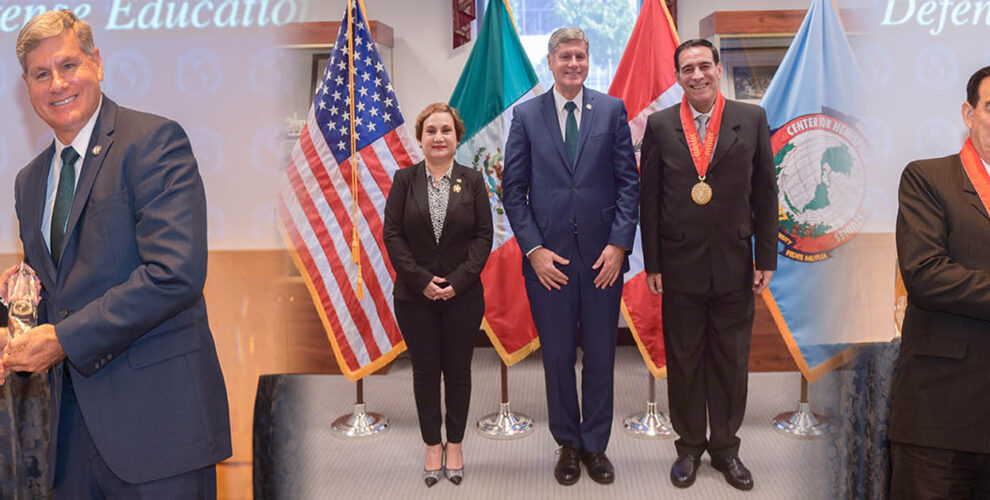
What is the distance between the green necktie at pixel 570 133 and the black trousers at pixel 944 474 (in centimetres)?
138

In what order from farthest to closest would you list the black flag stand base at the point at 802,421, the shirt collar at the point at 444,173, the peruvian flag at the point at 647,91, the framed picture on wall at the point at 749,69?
the framed picture on wall at the point at 749,69, the peruvian flag at the point at 647,91, the black flag stand base at the point at 802,421, the shirt collar at the point at 444,173

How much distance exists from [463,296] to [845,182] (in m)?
1.69

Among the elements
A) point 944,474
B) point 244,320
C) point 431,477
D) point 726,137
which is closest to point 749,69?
point 726,137

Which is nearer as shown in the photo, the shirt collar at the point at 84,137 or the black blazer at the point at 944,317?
the shirt collar at the point at 84,137

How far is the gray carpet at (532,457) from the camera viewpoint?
2.41m

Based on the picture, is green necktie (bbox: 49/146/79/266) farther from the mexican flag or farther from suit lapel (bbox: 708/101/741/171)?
the mexican flag

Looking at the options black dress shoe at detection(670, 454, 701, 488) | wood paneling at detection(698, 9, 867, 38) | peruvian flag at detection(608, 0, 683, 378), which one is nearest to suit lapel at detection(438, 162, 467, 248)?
peruvian flag at detection(608, 0, 683, 378)

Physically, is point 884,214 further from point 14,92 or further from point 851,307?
point 14,92

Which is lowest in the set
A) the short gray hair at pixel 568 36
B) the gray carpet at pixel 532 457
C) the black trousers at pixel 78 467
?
the gray carpet at pixel 532 457

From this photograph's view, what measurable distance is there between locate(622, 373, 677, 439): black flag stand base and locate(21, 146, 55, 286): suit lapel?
237cm

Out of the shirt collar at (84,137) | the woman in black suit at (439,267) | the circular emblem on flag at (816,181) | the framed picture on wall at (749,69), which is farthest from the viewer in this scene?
the framed picture on wall at (749,69)

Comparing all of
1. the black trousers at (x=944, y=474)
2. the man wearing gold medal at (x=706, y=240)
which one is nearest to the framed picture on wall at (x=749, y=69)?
the man wearing gold medal at (x=706, y=240)

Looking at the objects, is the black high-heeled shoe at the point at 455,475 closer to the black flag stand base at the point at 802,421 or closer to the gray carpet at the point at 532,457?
the gray carpet at the point at 532,457

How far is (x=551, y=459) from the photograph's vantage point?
2693 millimetres
